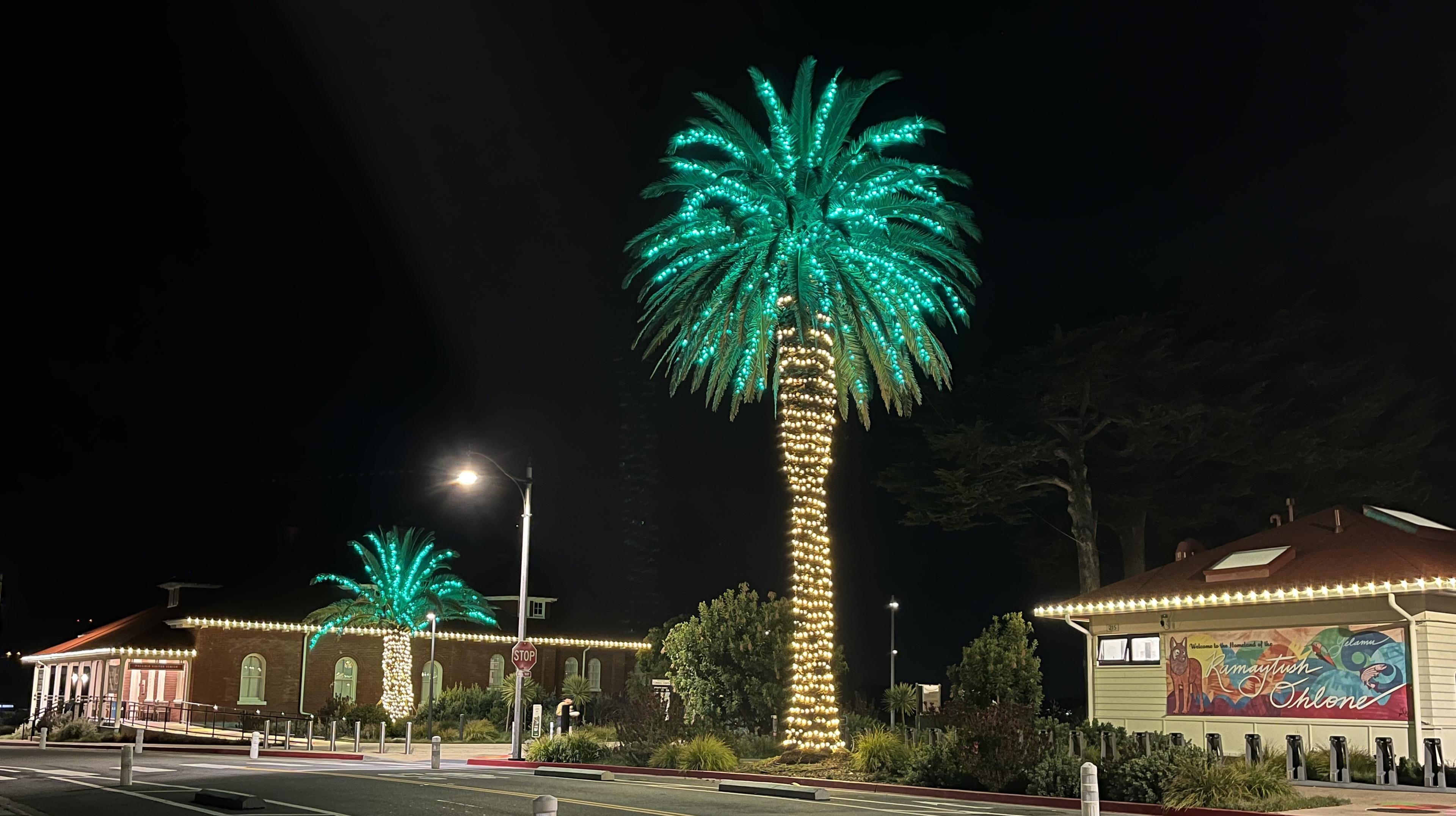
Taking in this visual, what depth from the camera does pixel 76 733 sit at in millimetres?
43969

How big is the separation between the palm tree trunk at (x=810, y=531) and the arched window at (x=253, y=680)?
3152 cm

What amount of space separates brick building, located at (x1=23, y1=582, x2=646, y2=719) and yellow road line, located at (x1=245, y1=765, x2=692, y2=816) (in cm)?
2362

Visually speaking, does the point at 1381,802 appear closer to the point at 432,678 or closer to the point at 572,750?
the point at 572,750

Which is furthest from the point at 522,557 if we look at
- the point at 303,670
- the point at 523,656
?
the point at 303,670

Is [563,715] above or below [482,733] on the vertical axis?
above

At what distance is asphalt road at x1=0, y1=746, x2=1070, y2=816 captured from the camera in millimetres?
17344

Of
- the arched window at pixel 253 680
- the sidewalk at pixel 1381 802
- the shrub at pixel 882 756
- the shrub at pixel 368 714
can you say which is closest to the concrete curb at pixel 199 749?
the shrub at pixel 368 714

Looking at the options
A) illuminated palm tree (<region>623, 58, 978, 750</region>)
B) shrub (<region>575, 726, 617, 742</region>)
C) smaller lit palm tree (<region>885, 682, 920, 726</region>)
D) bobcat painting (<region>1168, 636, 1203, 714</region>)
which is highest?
illuminated palm tree (<region>623, 58, 978, 750</region>)

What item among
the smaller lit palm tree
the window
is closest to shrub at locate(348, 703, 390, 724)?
the smaller lit palm tree

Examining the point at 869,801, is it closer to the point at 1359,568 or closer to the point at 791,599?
the point at 791,599

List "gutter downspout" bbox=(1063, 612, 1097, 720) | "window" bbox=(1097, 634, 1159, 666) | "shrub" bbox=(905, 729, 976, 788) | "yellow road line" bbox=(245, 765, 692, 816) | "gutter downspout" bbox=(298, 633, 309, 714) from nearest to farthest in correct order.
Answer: "yellow road line" bbox=(245, 765, 692, 816) < "shrub" bbox=(905, 729, 976, 788) < "window" bbox=(1097, 634, 1159, 666) < "gutter downspout" bbox=(1063, 612, 1097, 720) < "gutter downspout" bbox=(298, 633, 309, 714)

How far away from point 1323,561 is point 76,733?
40464 mm

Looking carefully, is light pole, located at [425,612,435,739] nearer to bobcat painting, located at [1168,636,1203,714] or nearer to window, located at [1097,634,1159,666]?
window, located at [1097,634,1159,666]

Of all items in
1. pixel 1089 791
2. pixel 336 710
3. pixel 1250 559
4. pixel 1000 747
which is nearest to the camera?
pixel 1089 791
